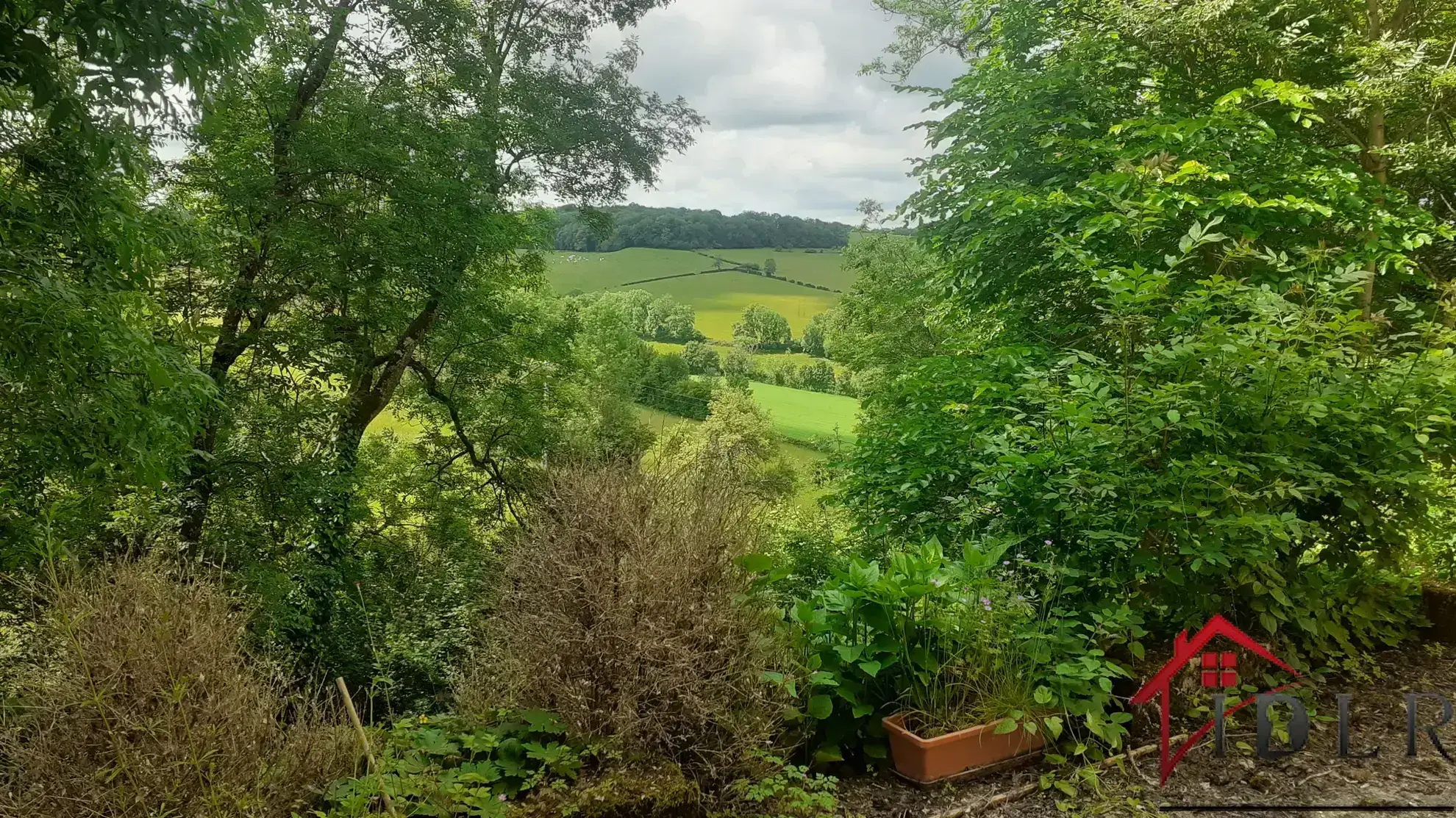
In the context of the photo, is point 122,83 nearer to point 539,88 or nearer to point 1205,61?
point 1205,61

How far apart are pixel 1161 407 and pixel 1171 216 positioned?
169 cm

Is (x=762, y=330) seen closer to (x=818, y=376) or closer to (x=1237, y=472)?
(x=818, y=376)

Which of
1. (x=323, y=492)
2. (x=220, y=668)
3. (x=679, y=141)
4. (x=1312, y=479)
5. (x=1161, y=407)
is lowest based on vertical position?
(x=323, y=492)

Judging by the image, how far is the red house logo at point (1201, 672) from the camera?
1691 millimetres

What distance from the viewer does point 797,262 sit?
1841 centimetres

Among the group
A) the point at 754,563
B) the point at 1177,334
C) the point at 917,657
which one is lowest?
the point at 917,657

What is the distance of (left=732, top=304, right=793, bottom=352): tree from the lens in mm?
19156

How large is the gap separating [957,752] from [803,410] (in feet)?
53.9

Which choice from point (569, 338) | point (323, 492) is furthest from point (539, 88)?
point (323, 492)

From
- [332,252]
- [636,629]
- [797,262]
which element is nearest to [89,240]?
[332,252]

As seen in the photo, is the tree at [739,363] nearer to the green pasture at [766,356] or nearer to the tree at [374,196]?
the green pasture at [766,356]

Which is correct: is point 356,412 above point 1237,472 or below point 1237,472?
below

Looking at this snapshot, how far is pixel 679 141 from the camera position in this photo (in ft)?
33.7

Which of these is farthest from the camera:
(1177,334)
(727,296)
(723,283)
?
(727,296)
